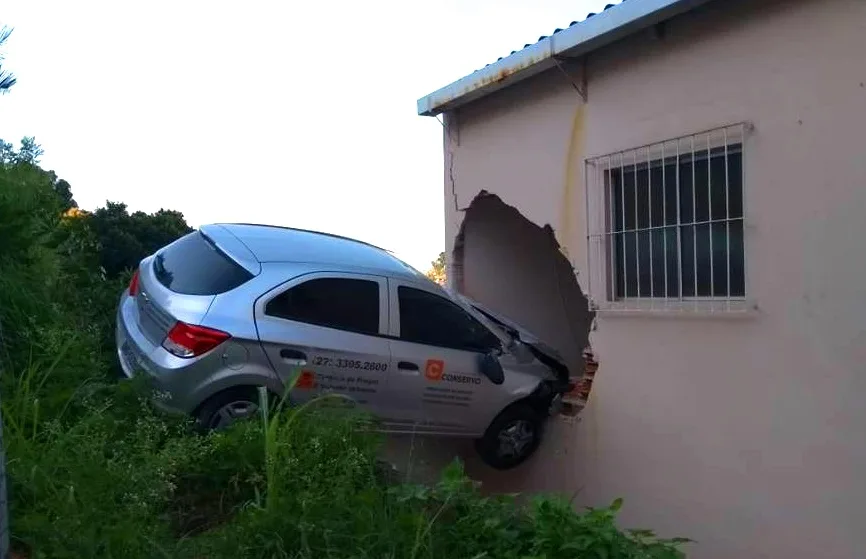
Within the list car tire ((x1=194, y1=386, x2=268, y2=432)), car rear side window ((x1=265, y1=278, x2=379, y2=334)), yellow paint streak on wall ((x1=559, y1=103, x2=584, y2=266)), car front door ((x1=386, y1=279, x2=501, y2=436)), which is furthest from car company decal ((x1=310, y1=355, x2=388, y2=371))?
yellow paint streak on wall ((x1=559, y1=103, x2=584, y2=266))

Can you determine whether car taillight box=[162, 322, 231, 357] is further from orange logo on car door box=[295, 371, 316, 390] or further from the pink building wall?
the pink building wall

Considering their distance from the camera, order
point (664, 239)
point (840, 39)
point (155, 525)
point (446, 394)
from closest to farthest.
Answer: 1. point (155, 525)
2. point (840, 39)
3. point (664, 239)
4. point (446, 394)

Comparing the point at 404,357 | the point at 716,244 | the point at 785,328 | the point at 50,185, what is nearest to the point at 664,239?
the point at 716,244

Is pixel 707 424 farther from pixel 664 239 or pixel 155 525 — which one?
pixel 155 525

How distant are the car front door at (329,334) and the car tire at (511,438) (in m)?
1.13

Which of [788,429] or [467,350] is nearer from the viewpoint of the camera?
[788,429]

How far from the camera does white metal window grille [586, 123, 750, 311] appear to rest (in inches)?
221

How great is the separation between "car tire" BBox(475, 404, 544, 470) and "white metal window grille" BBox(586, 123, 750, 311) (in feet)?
3.60

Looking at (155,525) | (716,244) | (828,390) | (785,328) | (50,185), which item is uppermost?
(50,185)

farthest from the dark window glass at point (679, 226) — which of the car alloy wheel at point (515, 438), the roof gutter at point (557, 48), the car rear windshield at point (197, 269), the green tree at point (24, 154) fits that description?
the green tree at point (24, 154)

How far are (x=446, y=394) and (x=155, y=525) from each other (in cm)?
296

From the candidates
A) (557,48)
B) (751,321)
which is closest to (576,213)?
(557,48)

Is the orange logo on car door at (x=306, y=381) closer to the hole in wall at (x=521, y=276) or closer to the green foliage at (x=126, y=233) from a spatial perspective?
the hole in wall at (x=521, y=276)

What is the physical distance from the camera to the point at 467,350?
6680 mm
